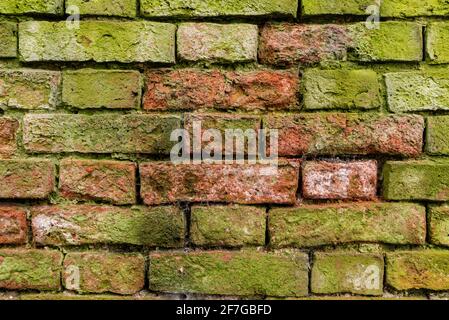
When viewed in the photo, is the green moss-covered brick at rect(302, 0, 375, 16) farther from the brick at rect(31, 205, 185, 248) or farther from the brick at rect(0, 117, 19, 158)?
the brick at rect(0, 117, 19, 158)

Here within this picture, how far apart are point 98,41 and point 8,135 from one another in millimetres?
262

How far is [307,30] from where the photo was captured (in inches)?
34.3

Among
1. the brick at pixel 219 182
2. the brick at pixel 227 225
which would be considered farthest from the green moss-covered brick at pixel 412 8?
the brick at pixel 227 225

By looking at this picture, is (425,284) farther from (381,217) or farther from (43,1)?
(43,1)

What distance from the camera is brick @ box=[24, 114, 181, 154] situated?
872mm

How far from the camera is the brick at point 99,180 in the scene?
0.87 metres

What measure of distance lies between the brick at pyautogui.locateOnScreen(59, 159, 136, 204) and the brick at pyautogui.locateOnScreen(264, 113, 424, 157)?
0.30 metres

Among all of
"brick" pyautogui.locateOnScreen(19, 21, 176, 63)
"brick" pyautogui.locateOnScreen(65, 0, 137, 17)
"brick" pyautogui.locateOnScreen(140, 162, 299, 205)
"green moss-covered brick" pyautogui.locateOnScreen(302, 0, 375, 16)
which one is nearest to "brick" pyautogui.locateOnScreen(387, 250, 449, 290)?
"brick" pyautogui.locateOnScreen(140, 162, 299, 205)

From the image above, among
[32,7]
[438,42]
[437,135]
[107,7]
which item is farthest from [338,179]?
[32,7]

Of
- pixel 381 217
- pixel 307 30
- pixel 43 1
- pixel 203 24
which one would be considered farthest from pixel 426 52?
pixel 43 1

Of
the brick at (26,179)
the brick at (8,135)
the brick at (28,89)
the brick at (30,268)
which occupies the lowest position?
the brick at (30,268)

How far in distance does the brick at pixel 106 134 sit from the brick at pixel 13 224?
0.42 ft

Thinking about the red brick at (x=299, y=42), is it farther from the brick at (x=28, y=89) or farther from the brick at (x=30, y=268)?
the brick at (x=30, y=268)

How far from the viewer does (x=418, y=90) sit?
0.87m
